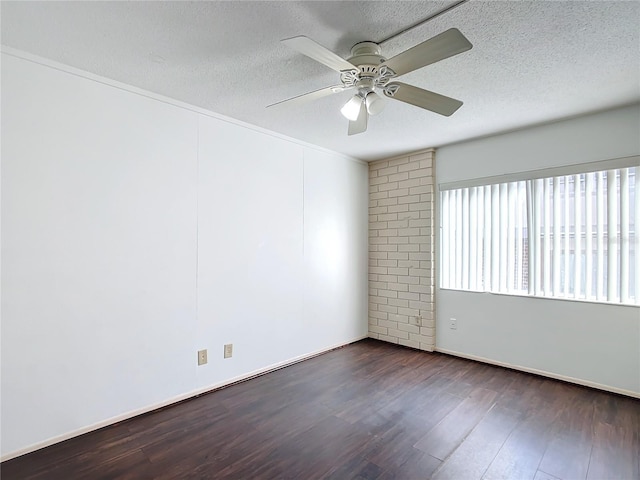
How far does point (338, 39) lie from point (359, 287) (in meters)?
3.14

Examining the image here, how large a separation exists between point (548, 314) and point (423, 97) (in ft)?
8.19

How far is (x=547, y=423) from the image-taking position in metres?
2.28

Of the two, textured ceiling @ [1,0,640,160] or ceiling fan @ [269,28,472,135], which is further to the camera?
textured ceiling @ [1,0,640,160]

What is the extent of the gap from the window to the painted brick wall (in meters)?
0.23

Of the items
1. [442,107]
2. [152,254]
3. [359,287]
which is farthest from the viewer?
[359,287]

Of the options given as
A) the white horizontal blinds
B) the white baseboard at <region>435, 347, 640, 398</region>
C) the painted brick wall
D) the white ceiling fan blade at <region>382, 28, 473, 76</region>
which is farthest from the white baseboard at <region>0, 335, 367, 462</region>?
the white ceiling fan blade at <region>382, 28, 473, 76</region>

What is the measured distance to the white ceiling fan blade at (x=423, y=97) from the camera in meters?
1.79

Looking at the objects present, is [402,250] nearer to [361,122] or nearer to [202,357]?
[361,122]

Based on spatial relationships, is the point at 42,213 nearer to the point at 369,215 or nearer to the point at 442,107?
the point at 442,107

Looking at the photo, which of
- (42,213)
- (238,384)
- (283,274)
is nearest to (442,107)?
(283,274)

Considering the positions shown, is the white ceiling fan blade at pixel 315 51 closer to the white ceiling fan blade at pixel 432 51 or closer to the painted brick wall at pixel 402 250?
the white ceiling fan blade at pixel 432 51

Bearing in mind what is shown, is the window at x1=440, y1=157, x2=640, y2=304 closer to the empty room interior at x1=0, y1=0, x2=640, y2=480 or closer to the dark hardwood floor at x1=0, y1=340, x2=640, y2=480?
the empty room interior at x1=0, y1=0, x2=640, y2=480

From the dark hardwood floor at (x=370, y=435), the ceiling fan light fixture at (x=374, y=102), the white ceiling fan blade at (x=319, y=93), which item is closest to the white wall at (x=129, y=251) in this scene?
the dark hardwood floor at (x=370, y=435)

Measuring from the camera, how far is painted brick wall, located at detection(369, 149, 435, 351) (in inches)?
151
